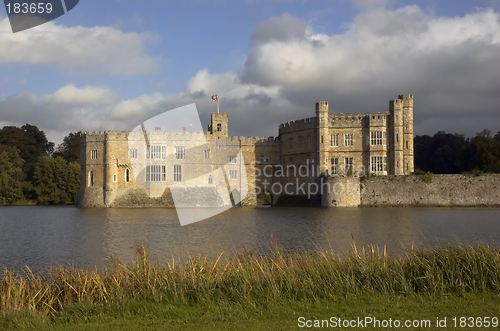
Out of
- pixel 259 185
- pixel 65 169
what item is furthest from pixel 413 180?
pixel 65 169

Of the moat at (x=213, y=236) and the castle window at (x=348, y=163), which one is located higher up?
the castle window at (x=348, y=163)

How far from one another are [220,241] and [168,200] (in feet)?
80.8

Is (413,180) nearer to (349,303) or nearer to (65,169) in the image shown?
(349,303)

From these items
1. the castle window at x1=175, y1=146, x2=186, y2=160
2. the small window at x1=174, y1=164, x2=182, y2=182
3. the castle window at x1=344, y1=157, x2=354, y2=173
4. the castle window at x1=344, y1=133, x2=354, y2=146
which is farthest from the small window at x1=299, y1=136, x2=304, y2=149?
the small window at x1=174, y1=164, x2=182, y2=182

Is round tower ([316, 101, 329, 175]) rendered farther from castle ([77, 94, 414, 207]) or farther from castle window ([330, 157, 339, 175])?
castle window ([330, 157, 339, 175])

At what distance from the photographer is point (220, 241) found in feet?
58.1

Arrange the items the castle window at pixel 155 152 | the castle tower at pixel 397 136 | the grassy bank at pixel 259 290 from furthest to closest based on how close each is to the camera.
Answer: the castle window at pixel 155 152
the castle tower at pixel 397 136
the grassy bank at pixel 259 290

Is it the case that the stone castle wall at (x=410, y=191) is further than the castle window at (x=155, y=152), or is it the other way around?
the castle window at (x=155, y=152)

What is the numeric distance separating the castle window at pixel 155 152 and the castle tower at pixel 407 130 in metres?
19.8

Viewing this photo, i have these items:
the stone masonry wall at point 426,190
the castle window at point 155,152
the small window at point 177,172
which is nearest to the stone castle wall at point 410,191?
the stone masonry wall at point 426,190

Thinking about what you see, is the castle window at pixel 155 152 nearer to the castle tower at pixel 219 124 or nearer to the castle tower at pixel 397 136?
the castle tower at pixel 219 124

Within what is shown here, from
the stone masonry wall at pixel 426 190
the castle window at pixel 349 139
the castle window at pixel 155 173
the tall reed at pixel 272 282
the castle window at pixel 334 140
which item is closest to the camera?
the tall reed at pixel 272 282

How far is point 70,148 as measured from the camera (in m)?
69.4

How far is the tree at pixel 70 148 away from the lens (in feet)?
222
